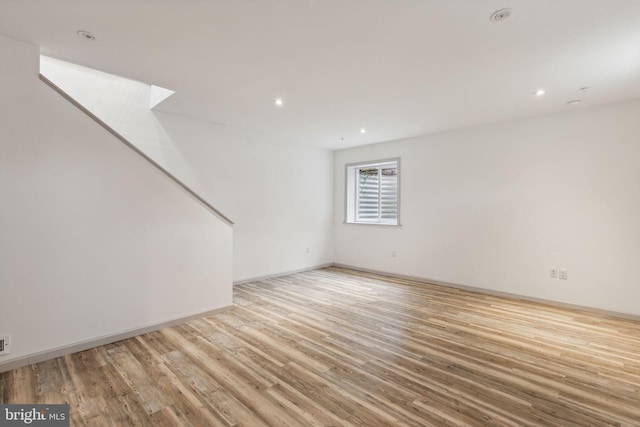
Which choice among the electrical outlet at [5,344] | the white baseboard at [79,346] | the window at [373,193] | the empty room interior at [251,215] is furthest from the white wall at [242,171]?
the electrical outlet at [5,344]

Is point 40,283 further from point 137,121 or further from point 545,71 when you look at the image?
point 545,71

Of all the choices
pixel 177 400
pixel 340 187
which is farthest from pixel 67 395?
pixel 340 187

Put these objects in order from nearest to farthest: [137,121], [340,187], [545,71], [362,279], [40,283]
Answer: [40,283] → [545,71] → [137,121] → [362,279] → [340,187]

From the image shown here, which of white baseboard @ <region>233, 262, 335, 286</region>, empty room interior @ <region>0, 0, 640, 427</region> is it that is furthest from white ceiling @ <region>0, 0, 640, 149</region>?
white baseboard @ <region>233, 262, 335, 286</region>

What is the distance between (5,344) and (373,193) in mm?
5521

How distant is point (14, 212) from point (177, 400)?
6.17 feet

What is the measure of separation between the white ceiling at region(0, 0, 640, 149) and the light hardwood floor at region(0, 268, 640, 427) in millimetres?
2536

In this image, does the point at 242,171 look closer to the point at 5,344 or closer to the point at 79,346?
the point at 79,346

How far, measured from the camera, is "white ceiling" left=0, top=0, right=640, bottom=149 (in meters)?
1.97

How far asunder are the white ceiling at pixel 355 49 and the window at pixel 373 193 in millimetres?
2152

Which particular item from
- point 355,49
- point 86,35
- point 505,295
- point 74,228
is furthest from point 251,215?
point 505,295

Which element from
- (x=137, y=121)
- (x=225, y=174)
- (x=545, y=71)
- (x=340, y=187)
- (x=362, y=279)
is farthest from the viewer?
(x=340, y=187)

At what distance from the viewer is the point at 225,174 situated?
4852 mm

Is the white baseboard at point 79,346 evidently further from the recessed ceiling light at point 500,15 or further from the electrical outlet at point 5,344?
the recessed ceiling light at point 500,15
